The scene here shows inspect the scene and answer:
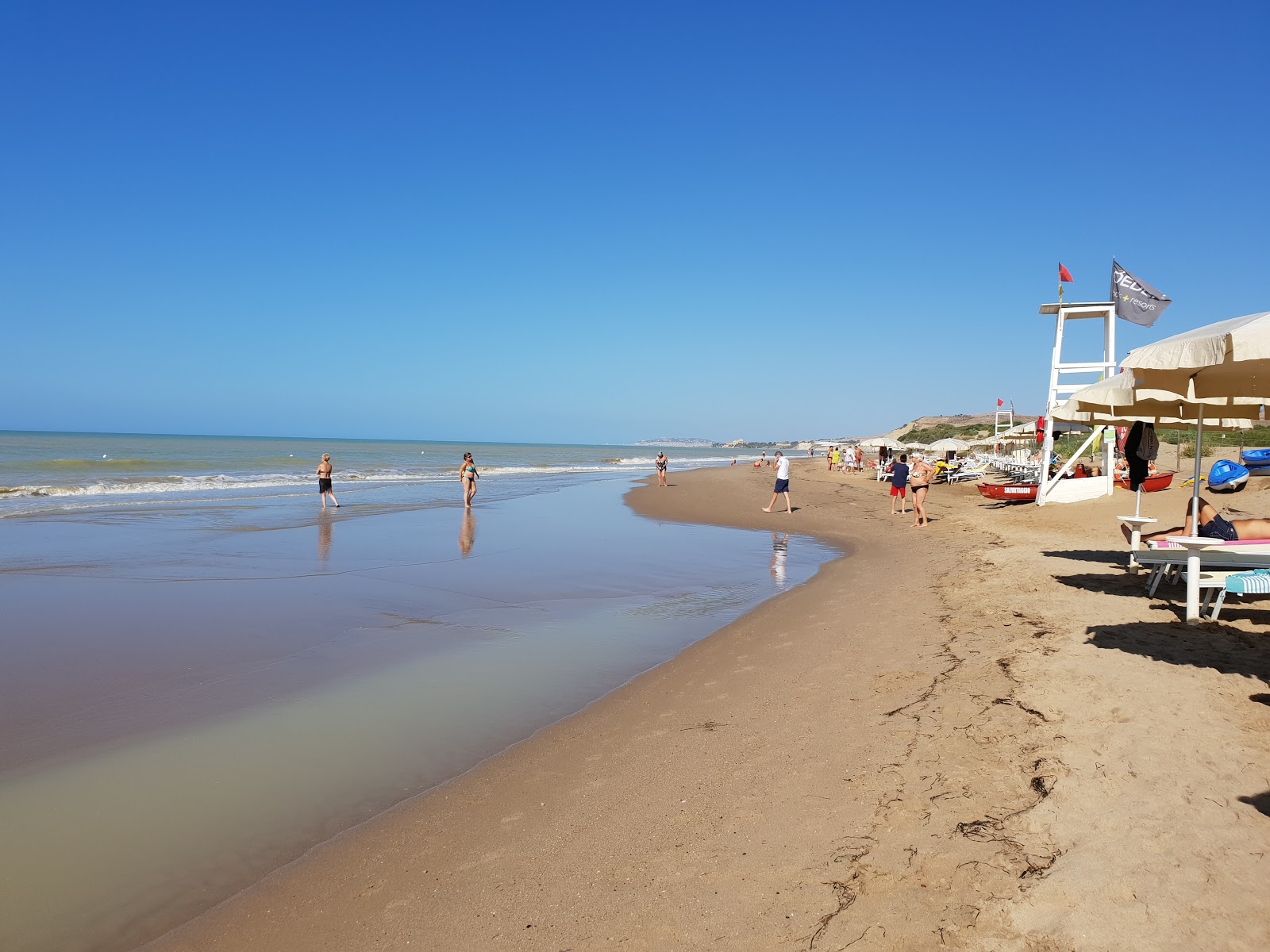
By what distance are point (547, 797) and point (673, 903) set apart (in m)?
1.35

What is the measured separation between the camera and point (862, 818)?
354 centimetres

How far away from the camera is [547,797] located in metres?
4.26

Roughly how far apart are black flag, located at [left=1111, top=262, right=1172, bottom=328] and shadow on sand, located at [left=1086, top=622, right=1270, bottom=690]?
13188mm

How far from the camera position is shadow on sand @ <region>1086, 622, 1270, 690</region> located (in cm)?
521

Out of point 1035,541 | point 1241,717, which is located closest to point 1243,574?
point 1241,717

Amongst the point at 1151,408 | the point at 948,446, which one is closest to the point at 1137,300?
the point at 1151,408

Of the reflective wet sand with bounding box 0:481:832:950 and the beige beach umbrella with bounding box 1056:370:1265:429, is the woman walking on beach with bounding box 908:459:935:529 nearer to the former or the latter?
the reflective wet sand with bounding box 0:481:832:950

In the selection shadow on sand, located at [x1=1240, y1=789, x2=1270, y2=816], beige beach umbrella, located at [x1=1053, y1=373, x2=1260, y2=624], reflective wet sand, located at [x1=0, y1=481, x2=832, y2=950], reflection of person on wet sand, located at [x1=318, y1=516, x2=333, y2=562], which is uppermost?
beige beach umbrella, located at [x1=1053, y1=373, x2=1260, y2=624]

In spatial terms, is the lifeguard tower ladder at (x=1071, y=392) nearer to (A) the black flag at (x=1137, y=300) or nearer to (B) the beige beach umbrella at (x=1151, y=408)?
(A) the black flag at (x=1137, y=300)

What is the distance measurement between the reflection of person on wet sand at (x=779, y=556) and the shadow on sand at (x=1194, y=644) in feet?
16.7

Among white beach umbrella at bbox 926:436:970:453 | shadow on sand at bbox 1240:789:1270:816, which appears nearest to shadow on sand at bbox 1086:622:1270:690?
shadow on sand at bbox 1240:789:1270:816

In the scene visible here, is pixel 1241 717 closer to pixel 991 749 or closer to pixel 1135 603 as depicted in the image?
pixel 991 749

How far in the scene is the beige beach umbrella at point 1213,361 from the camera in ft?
17.4

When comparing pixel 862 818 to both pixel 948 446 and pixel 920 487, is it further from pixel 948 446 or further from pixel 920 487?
pixel 948 446
